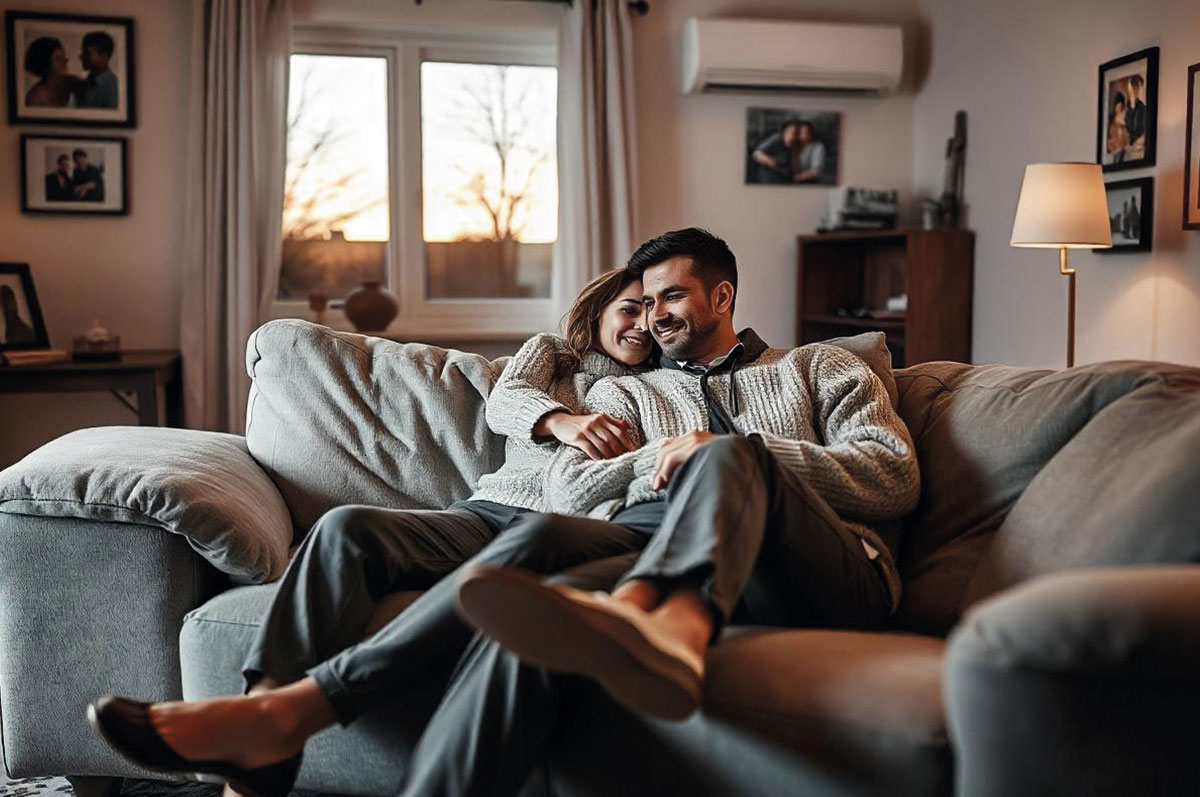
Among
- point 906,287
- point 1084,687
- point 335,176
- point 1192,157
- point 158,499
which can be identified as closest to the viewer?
point 1084,687

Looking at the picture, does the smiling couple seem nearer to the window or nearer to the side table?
the side table

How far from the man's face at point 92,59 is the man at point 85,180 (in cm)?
31

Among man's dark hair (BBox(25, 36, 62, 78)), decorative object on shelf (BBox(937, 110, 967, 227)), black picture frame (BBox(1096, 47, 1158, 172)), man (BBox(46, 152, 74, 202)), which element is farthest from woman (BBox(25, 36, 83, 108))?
black picture frame (BBox(1096, 47, 1158, 172))

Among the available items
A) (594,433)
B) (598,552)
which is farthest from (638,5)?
(598,552)

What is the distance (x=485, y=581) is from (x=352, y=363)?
1.24 m

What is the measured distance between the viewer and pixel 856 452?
194 cm

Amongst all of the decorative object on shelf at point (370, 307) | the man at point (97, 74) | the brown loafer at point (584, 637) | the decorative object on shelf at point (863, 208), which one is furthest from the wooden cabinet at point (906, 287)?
the brown loafer at point (584, 637)

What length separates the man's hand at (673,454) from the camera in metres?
1.81

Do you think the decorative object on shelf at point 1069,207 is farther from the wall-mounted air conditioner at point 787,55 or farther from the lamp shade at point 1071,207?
the wall-mounted air conditioner at point 787,55

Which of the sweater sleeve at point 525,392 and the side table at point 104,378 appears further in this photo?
the side table at point 104,378

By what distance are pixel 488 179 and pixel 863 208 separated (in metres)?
1.54

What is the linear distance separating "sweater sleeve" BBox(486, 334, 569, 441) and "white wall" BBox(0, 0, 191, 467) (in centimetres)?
253

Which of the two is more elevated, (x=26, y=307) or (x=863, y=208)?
(x=863, y=208)

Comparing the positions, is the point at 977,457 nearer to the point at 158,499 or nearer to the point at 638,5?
the point at 158,499
